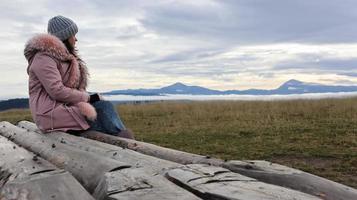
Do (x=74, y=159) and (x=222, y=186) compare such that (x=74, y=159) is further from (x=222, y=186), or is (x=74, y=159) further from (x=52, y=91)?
(x=52, y=91)

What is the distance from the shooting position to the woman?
5016 millimetres

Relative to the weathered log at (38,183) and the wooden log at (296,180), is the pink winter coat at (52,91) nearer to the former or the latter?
the weathered log at (38,183)

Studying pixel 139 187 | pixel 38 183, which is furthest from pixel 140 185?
pixel 38 183

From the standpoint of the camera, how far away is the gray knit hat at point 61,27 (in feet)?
17.3

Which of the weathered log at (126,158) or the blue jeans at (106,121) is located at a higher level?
the blue jeans at (106,121)

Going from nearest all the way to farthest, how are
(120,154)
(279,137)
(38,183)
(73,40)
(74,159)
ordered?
(38,183) → (74,159) → (120,154) → (73,40) → (279,137)

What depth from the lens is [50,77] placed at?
502 centimetres

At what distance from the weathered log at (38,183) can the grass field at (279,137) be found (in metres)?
4.73

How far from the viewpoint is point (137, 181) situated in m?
2.43

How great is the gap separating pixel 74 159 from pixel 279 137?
8819 millimetres

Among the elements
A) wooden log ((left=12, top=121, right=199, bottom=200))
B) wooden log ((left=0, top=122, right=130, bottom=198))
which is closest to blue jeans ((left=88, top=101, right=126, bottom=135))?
wooden log ((left=0, top=122, right=130, bottom=198))

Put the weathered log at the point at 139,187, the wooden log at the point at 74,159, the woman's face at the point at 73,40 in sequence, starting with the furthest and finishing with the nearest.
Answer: the woman's face at the point at 73,40 < the wooden log at the point at 74,159 < the weathered log at the point at 139,187

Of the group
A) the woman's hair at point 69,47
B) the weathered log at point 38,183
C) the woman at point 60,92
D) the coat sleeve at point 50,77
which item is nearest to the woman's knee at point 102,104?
the woman at point 60,92

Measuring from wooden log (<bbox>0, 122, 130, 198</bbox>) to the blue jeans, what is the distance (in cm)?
65
